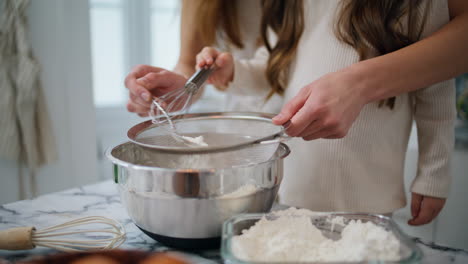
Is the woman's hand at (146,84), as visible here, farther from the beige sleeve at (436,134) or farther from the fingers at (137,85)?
the beige sleeve at (436,134)

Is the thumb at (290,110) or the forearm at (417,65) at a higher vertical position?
the forearm at (417,65)

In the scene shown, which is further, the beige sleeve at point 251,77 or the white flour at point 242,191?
the beige sleeve at point 251,77

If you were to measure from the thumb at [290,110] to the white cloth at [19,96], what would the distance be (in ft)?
4.04

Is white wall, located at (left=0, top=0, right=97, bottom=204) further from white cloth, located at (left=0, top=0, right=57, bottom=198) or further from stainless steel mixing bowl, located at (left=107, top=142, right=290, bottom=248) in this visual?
stainless steel mixing bowl, located at (left=107, top=142, right=290, bottom=248)

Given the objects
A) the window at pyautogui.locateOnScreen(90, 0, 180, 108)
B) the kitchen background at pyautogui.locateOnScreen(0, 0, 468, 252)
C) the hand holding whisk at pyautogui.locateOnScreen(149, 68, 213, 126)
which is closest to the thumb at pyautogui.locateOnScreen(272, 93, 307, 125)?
the hand holding whisk at pyautogui.locateOnScreen(149, 68, 213, 126)

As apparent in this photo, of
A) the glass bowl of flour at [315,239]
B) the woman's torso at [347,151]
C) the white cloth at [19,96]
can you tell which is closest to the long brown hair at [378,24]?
the woman's torso at [347,151]

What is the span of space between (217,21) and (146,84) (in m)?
0.37

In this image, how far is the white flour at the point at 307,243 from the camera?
1.34ft

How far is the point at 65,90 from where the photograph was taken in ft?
5.25

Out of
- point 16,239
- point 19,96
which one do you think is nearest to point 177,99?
point 16,239

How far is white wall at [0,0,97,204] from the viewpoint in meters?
1.50

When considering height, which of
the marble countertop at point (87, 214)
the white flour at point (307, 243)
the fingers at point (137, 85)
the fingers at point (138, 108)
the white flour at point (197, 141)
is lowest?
the marble countertop at point (87, 214)

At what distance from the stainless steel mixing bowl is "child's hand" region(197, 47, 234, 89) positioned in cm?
29

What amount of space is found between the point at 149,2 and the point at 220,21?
1397 millimetres
